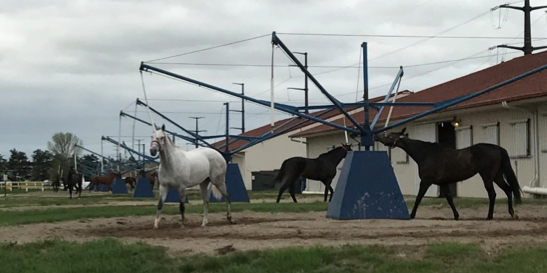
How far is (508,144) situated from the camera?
987 inches

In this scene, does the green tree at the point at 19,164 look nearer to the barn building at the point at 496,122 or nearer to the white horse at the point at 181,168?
the barn building at the point at 496,122

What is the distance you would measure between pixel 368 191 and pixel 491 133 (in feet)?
40.6

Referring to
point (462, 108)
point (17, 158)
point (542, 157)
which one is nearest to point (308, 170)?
point (462, 108)

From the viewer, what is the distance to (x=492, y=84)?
2825 cm

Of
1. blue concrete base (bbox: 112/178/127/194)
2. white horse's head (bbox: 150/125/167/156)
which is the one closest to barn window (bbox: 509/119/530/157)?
white horse's head (bbox: 150/125/167/156)

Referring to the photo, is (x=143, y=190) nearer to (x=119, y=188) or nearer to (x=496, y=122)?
(x=119, y=188)

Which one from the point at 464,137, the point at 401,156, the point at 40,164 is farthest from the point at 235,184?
the point at 40,164

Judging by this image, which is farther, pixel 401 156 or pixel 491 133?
pixel 401 156

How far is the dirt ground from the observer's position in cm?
1055

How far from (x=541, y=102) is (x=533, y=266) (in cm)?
1595

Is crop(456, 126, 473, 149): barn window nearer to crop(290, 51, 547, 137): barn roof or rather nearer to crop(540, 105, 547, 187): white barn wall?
crop(290, 51, 547, 137): barn roof

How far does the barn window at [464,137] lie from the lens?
2731cm

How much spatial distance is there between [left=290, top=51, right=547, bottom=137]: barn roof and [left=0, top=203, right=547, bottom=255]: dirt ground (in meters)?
7.38

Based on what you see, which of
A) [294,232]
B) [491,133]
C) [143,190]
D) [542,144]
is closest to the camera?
[294,232]
